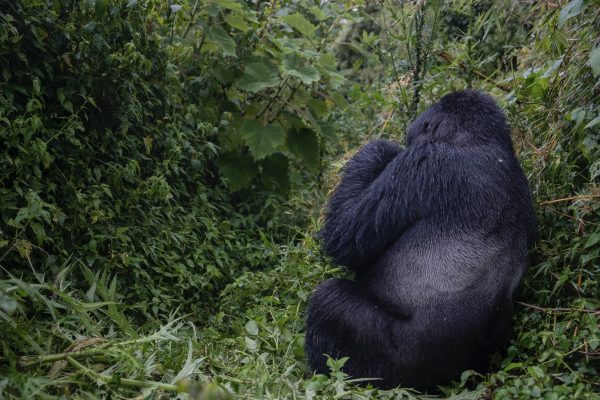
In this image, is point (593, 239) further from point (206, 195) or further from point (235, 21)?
point (235, 21)

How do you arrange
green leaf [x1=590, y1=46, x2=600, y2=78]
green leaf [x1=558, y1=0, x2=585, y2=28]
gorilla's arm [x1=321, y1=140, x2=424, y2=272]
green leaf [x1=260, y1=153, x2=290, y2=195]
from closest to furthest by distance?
green leaf [x1=590, y1=46, x2=600, y2=78] < green leaf [x1=558, y1=0, x2=585, y2=28] < gorilla's arm [x1=321, y1=140, x2=424, y2=272] < green leaf [x1=260, y1=153, x2=290, y2=195]

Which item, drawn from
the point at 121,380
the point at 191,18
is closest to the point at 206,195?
the point at 191,18

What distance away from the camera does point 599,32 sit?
123 inches

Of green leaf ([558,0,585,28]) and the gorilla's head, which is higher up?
green leaf ([558,0,585,28])

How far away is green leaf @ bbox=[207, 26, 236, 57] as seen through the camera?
4324 millimetres

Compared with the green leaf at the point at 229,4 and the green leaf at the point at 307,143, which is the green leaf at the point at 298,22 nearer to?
the green leaf at the point at 229,4

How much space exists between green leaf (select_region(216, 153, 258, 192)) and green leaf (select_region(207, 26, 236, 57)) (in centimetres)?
A: 64

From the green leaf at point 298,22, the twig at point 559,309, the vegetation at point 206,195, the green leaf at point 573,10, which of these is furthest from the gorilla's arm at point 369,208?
the green leaf at point 298,22

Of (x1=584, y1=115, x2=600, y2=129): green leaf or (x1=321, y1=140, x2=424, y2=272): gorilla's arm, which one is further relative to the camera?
(x1=321, y1=140, x2=424, y2=272): gorilla's arm

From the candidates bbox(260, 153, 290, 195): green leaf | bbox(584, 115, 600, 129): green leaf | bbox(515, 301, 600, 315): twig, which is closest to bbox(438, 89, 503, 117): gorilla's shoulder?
bbox(584, 115, 600, 129): green leaf

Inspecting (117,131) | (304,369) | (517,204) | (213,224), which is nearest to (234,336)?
(304,369)

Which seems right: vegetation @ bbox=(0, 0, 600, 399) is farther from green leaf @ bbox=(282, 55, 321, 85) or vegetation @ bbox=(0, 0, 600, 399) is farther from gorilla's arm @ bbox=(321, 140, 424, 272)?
gorilla's arm @ bbox=(321, 140, 424, 272)

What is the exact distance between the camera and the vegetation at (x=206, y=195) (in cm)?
257

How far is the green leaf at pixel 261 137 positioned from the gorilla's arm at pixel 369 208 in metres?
1.11
